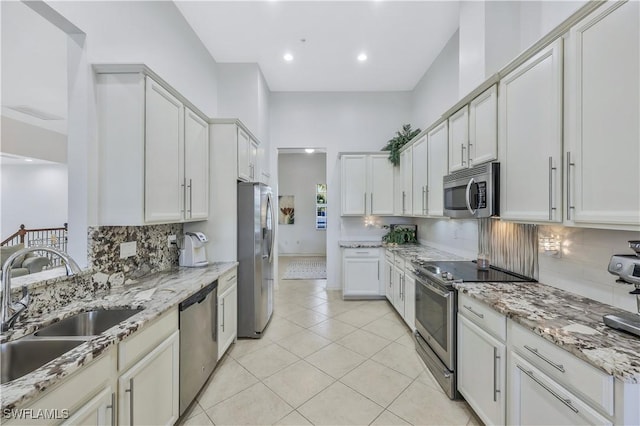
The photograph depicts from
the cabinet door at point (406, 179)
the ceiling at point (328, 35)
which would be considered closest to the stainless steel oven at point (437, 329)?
the cabinet door at point (406, 179)

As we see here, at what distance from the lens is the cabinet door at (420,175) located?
3.41 metres

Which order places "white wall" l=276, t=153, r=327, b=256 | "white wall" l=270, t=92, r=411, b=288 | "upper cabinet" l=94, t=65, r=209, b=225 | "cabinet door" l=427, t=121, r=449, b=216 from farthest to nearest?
"white wall" l=276, t=153, r=327, b=256 < "white wall" l=270, t=92, r=411, b=288 < "cabinet door" l=427, t=121, r=449, b=216 < "upper cabinet" l=94, t=65, r=209, b=225

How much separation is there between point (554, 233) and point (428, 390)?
5.15 feet

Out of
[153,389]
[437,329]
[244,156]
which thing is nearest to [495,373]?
[437,329]

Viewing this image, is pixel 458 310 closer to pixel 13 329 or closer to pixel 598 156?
pixel 598 156

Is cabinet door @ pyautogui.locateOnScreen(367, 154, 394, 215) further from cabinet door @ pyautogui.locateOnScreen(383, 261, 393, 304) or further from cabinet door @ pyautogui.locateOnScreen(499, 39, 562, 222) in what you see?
cabinet door @ pyautogui.locateOnScreen(499, 39, 562, 222)

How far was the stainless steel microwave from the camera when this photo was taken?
1987mm

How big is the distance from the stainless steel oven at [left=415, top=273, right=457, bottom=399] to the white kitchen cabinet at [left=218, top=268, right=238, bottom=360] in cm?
196

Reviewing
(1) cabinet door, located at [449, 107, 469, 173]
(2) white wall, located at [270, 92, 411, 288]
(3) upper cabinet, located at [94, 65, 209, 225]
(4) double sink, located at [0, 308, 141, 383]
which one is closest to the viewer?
(4) double sink, located at [0, 308, 141, 383]

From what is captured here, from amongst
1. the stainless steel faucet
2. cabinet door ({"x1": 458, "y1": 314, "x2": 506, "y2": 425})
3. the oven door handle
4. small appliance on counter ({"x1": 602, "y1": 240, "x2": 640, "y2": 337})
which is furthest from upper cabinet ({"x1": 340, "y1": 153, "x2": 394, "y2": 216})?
the stainless steel faucet

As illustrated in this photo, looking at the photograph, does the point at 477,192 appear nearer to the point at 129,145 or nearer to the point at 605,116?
the point at 605,116

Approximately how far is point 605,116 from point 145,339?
8.49ft

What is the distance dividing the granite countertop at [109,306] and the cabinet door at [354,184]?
250 centimetres

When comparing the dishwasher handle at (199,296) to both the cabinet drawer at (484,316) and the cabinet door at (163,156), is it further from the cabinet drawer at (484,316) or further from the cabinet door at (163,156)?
the cabinet drawer at (484,316)
